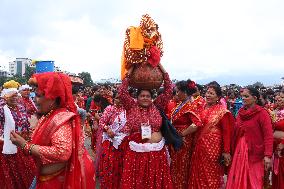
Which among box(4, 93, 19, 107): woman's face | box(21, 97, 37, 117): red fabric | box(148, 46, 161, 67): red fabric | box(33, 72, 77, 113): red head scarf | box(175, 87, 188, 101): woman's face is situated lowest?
box(21, 97, 37, 117): red fabric

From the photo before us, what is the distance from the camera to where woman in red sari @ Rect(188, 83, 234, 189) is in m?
5.58

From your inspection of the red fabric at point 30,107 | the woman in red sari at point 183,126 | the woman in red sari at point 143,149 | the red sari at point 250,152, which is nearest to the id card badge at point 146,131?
the woman in red sari at point 143,149

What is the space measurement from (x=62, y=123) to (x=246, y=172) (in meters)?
3.11

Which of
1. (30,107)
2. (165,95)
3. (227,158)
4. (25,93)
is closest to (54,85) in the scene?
(165,95)

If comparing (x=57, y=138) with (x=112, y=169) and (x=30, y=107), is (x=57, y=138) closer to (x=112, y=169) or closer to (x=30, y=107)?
(x=112, y=169)

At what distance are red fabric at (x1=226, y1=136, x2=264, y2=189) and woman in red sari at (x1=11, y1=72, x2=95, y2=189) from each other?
8.90 ft

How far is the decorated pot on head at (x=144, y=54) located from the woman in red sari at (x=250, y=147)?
4.90 feet

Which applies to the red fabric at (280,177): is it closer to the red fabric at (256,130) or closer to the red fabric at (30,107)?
the red fabric at (256,130)

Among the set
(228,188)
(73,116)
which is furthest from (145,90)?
(228,188)

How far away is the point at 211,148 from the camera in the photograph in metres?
5.58

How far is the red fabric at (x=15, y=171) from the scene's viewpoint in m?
5.39

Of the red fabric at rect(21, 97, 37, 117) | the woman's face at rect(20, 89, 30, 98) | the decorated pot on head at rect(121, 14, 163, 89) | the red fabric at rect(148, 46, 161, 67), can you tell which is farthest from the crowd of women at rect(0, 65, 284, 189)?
the woman's face at rect(20, 89, 30, 98)

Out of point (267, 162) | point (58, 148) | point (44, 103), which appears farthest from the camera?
Answer: point (267, 162)

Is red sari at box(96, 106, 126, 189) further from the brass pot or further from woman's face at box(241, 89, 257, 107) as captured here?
woman's face at box(241, 89, 257, 107)
